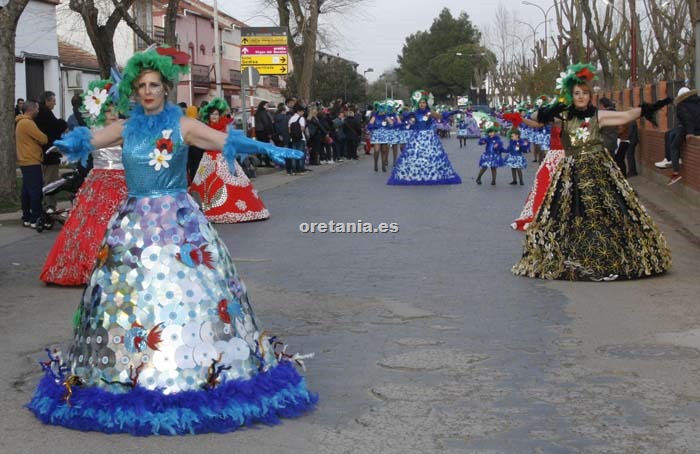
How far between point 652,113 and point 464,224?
5.80 metres

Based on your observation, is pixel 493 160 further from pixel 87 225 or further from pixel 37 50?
pixel 37 50

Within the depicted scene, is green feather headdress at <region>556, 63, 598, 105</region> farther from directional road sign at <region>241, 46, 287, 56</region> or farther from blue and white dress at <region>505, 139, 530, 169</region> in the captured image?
directional road sign at <region>241, 46, 287, 56</region>

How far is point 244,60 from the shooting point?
38469mm

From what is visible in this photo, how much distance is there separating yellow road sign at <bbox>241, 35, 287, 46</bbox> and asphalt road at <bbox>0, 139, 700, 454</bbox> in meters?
24.8

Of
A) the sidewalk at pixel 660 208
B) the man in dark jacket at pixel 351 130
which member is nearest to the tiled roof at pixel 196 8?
the man in dark jacket at pixel 351 130

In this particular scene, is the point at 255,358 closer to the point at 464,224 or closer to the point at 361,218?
the point at 464,224

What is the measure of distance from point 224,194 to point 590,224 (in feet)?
25.4

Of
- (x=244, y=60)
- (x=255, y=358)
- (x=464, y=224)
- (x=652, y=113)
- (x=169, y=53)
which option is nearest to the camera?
(x=255, y=358)

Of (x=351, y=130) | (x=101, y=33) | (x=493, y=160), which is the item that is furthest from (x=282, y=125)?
(x=351, y=130)

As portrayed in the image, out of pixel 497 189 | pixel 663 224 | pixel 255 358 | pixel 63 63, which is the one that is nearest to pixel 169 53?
pixel 255 358

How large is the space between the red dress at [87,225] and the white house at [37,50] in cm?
2781

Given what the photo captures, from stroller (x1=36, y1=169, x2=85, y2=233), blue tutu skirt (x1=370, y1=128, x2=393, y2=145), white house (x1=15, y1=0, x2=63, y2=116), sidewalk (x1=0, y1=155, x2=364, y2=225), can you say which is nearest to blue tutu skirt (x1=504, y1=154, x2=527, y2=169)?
sidewalk (x1=0, y1=155, x2=364, y2=225)

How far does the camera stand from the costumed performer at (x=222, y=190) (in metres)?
16.8

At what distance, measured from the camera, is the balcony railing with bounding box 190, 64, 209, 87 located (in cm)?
6303
